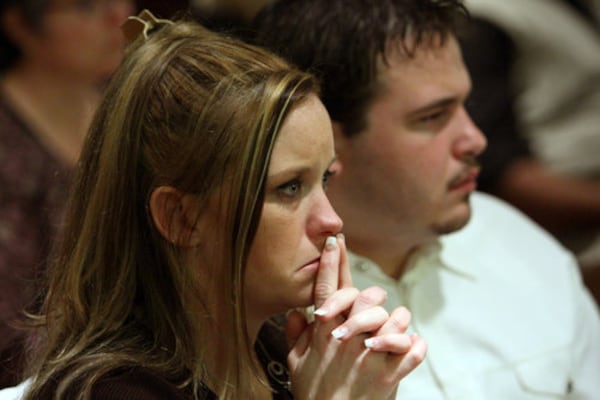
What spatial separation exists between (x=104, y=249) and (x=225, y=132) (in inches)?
7.2

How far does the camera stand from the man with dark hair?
1392 mm

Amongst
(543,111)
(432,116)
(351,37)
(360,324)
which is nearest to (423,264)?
(432,116)

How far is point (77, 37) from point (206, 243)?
1.26 m

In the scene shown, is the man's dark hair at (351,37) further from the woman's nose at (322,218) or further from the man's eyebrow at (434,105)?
the woman's nose at (322,218)

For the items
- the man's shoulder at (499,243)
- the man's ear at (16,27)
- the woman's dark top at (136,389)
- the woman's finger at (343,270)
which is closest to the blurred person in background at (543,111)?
the man's shoulder at (499,243)

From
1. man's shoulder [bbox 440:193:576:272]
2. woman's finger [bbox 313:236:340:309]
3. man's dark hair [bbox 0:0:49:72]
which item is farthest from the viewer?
man's dark hair [bbox 0:0:49:72]

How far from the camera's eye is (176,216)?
1072 mm

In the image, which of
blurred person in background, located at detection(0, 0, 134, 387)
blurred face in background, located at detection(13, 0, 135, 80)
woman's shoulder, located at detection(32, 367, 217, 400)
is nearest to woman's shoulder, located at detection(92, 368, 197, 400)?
woman's shoulder, located at detection(32, 367, 217, 400)

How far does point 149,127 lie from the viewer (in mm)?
1061

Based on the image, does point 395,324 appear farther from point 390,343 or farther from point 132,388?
point 132,388

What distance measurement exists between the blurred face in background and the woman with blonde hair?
113cm

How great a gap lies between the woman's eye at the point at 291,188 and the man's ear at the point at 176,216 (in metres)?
0.09

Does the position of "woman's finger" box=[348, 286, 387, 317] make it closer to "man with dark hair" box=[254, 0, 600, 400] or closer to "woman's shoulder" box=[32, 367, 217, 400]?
"woman's shoulder" box=[32, 367, 217, 400]

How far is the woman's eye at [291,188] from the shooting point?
106cm
